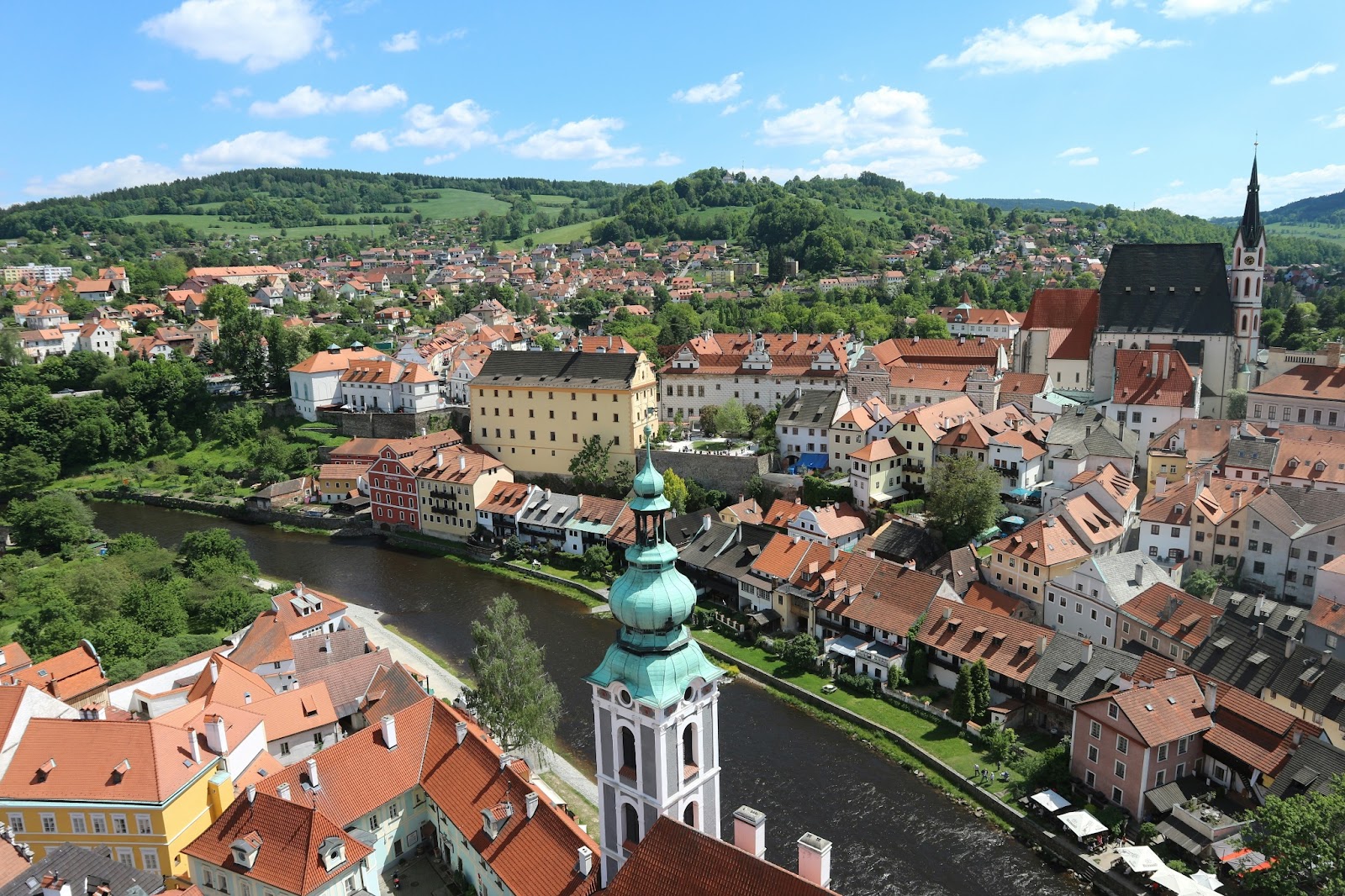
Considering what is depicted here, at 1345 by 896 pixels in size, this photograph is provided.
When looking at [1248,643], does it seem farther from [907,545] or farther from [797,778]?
[797,778]

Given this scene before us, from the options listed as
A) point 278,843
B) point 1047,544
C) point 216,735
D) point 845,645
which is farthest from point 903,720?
point 216,735

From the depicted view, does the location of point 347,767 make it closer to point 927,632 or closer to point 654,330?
point 927,632

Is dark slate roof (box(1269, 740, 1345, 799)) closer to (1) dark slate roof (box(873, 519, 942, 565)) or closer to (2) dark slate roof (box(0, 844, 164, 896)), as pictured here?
(1) dark slate roof (box(873, 519, 942, 565))

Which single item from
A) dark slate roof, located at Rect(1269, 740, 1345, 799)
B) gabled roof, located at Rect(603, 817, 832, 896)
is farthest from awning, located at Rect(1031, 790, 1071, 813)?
gabled roof, located at Rect(603, 817, 832, 896)

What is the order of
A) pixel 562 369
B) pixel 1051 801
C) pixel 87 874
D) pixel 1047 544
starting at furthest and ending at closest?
pixel 562 369, pixel 1047 544, pixel 1051 801, pixel 87 874

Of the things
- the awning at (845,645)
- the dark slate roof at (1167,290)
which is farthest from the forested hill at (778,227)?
the awning at (845,645)

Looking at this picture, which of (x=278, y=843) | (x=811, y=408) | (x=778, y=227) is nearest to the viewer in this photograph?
(x=278, y=843)
